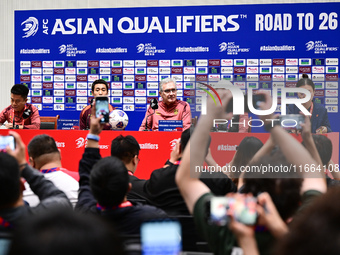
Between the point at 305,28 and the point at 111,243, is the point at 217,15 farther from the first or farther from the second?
the point at 111,243

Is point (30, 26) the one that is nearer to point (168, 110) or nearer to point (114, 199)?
point (168, 110)

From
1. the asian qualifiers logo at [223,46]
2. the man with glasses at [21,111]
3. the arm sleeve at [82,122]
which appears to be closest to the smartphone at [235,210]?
the arm sleeve at [82,122]

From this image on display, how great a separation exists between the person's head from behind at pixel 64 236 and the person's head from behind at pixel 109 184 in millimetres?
1116

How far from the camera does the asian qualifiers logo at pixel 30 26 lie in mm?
7932

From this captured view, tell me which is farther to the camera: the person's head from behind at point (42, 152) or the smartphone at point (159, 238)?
the person's head from behind at point (42, 152)

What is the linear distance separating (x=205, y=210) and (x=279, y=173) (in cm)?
31

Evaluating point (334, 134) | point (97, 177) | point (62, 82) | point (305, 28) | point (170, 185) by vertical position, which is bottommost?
point (170, 185)

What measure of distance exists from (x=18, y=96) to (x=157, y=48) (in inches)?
118

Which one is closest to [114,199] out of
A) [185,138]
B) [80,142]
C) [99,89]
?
[185,138]

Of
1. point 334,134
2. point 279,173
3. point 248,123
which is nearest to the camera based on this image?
point 279,173

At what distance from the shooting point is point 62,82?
311 inches

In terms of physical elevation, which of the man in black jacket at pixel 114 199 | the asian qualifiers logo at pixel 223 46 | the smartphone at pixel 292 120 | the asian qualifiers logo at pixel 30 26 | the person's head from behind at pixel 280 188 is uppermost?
the asian qualifiers logo at pixel 30 26

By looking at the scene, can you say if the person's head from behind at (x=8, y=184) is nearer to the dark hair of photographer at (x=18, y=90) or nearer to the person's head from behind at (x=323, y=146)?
the person's head from behind at (x=323, y=146)

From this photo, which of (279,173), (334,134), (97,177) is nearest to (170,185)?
(97,177)
